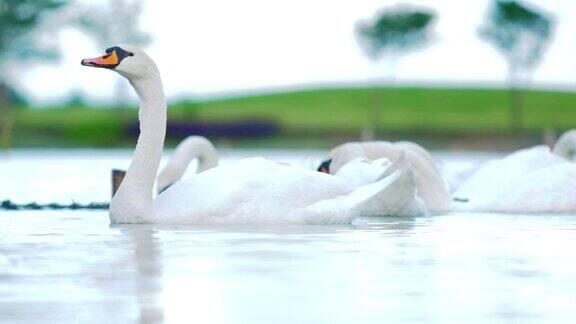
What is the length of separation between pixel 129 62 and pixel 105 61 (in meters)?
0.26

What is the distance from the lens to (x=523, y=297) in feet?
27.2

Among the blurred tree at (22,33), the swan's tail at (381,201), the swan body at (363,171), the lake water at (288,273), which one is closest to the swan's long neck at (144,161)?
the lake water at (288,273)

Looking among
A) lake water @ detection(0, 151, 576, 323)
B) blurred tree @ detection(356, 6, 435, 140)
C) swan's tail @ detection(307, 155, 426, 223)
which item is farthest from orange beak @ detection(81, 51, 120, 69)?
blurred tree @ detection(356, 6, 435, 140)

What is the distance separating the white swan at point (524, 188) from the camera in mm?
17953

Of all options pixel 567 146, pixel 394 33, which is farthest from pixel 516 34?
pixel 567 146

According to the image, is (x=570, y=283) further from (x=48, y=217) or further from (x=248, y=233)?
(x=48, y=217)

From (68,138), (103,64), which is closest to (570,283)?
(103,64)

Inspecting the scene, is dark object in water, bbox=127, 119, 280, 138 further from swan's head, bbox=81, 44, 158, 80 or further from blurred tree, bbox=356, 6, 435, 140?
swan's head, bbox=81, 44, 158, 80

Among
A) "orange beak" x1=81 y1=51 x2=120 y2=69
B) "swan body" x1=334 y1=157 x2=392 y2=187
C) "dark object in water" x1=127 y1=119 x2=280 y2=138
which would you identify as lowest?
"swan body" x1=334 y1=157 x2=392 y2=187

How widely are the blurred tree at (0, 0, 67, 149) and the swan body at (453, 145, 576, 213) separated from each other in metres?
70.6

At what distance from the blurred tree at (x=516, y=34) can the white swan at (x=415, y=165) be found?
82096 mm

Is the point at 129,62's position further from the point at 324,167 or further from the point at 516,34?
the point at 516,34

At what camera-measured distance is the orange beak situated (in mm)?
14398

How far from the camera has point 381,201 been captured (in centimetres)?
1645
